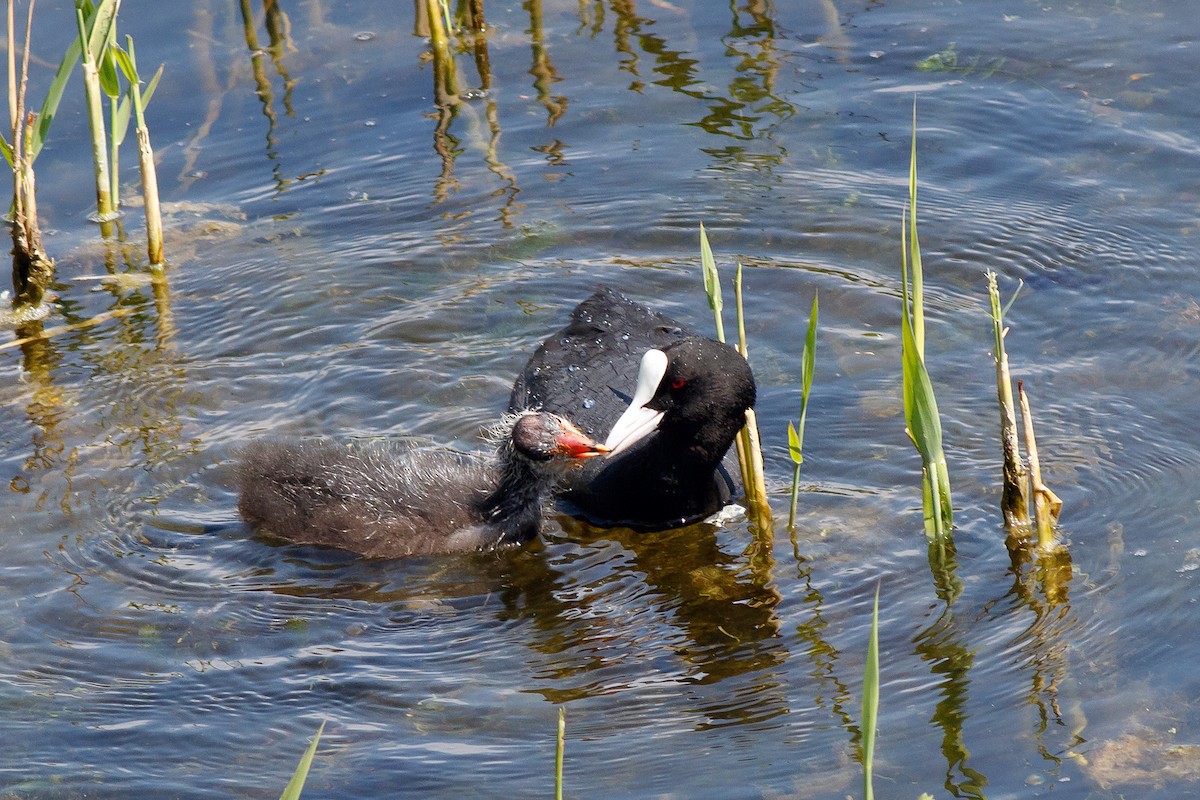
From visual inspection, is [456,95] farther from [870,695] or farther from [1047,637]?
[870,695]

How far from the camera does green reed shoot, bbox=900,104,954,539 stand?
12.3 ft

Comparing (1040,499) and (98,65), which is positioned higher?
(98,65)

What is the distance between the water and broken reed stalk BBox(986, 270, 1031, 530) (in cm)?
17

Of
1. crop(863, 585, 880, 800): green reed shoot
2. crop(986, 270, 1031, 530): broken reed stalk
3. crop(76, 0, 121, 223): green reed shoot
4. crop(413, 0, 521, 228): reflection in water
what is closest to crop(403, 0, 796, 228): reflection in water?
crop(413, 0, 521, 228): reflection in water

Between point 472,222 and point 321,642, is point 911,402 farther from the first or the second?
point 472,222

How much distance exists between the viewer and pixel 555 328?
6.16 m

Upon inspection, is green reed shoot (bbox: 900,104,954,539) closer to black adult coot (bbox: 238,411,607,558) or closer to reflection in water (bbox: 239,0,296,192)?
black adult coot (bbox: 238,411,607,558)

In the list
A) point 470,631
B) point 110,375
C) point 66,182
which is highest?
point 66,182

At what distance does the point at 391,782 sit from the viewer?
3.62m

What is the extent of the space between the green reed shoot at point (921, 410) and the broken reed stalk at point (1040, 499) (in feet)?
0.86

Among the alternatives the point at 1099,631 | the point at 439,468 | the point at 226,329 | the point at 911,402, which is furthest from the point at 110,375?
the point at 1099,631

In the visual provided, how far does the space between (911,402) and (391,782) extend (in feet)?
5.69

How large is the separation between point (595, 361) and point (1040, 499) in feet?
5.97

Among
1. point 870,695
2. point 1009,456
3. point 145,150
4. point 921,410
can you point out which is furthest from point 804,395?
point 145,150
